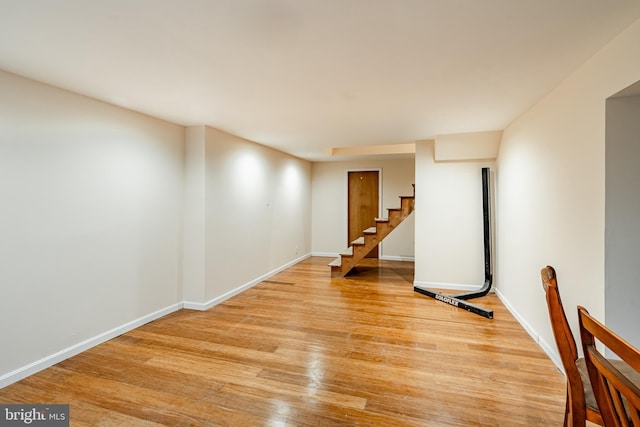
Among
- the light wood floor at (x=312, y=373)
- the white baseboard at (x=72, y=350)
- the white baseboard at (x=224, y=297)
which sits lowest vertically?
the light wood floor at (x=312, y=373)

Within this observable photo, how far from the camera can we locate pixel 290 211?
19.6 feet

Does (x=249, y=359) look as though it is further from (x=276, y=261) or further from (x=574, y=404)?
(x=276, y=261)

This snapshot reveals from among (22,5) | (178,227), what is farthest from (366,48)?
(178,227)

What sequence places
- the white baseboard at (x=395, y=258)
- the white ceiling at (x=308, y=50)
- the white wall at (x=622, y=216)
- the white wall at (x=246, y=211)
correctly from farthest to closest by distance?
the white baseboard at (x=395, y=258), the white wall at (x=246, y=211), the white wall at (x=622, y=216), the white ceiling at (x=308, y=50)

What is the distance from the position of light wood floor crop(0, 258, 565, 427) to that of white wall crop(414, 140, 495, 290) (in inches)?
36.5

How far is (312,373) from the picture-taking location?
2268 millimetres

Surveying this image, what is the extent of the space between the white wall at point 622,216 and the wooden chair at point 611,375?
103 cm

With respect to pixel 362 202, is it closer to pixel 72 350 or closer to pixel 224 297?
pixel 224 297

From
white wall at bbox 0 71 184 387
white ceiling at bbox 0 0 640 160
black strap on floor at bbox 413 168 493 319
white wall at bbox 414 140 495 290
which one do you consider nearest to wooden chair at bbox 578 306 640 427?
white ceiling at bbox 0 0 640 160

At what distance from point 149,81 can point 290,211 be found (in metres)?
3.88

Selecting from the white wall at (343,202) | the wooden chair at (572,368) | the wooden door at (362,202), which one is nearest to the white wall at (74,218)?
the wooden chair at (572,368)

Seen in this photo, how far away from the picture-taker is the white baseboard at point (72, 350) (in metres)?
2.14

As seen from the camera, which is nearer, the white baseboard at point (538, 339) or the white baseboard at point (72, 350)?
the white baseboard at point (72, 350)

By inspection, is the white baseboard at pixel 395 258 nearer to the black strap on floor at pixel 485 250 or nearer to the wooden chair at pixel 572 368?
the black strap on floor at pixel 485 250
